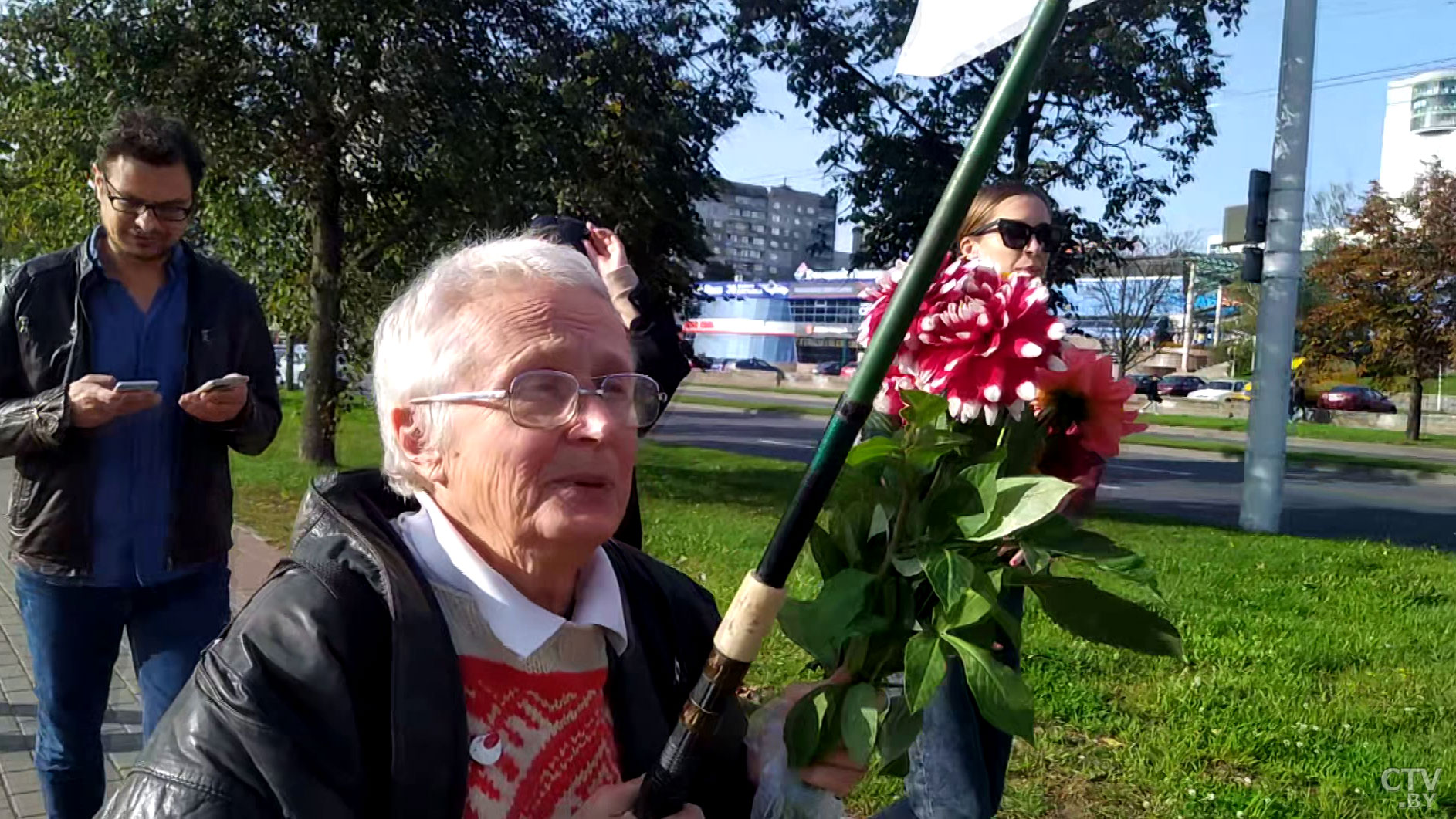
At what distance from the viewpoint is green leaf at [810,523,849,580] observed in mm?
1581

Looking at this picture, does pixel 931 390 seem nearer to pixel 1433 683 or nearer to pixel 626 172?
pixel 1433 683

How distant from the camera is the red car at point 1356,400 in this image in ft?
134

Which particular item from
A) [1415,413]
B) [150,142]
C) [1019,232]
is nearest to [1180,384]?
[1415,413]

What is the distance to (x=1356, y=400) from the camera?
136 feet

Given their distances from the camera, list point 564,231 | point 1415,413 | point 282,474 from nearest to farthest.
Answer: point 564,231 < point 282,474 < point 1415,413

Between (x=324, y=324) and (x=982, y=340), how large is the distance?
33.9 feet

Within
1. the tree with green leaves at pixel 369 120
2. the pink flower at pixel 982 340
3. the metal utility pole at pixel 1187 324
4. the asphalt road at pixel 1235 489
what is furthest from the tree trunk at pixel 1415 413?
the pink flower at pixel 982 340

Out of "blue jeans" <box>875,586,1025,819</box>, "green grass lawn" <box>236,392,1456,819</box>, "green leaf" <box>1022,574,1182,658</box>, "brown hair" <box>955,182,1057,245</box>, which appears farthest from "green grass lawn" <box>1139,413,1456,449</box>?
"green leaf" <box>1022,574,1182,658</box>

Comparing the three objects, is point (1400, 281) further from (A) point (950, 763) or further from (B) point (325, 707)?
(B) point (325, 707)

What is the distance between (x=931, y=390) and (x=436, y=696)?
0.94 metres

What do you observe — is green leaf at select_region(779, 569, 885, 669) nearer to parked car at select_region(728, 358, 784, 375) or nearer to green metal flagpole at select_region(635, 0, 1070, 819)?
green metal flagpole at select_region(635, 0, 1070, 819)

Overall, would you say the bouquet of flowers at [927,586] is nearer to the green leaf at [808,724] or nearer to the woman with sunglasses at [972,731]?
the green leaf at [808,724]

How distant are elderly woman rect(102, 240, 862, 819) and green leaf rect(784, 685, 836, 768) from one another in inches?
1.4

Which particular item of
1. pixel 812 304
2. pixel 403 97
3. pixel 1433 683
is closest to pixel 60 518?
pixel 1433 683
